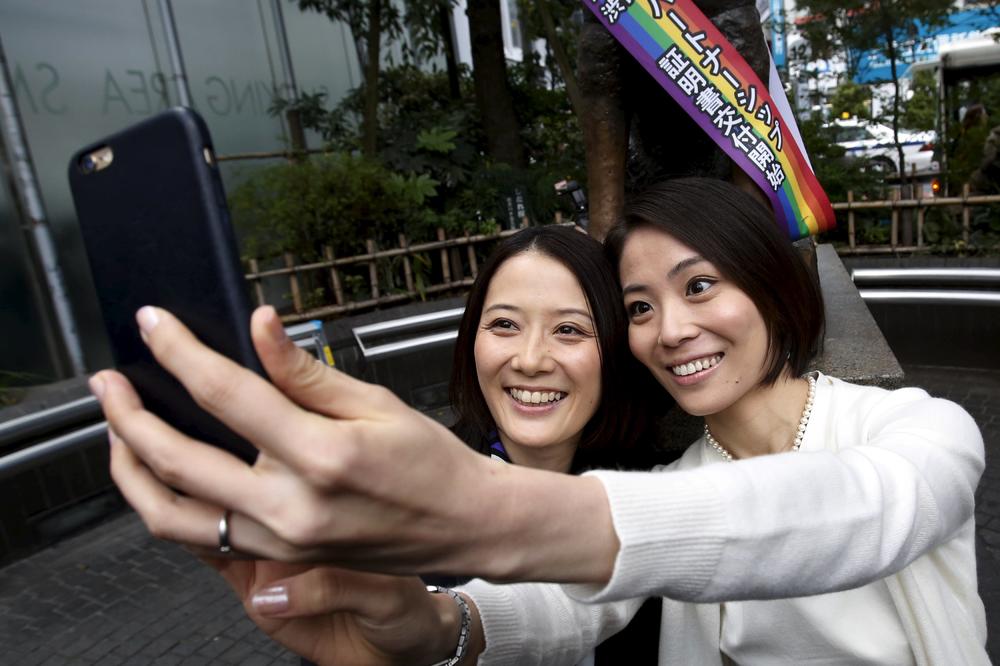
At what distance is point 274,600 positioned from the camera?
863 millimetres

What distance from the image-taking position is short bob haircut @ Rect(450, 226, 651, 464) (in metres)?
1.80

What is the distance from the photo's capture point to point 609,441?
1867 mm

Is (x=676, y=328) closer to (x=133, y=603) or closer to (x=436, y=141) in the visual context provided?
(x=133, y=603)

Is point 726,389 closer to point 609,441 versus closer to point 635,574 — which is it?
point 609,441

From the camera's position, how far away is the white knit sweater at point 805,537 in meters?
0.80

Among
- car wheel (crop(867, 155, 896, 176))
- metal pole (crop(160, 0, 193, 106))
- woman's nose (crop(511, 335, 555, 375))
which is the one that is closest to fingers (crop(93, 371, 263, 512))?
woman's nose (crop(511, 335, 555, 375))

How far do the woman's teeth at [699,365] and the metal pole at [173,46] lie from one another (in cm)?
752

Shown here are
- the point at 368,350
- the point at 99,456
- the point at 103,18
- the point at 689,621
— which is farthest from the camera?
the point at 103,18

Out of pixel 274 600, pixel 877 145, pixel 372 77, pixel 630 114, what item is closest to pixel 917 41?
pixel 877 145

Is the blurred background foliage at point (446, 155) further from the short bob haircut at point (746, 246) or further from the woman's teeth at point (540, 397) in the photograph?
→ the short bob haircut at point (746, 246)

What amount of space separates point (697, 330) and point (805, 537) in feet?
2.37

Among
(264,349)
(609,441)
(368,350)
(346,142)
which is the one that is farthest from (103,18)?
(264,349)

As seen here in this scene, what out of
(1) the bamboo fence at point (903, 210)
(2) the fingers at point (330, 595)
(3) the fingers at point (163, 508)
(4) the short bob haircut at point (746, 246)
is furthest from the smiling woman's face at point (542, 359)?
(1) the bamboo fence at point (903, 210)

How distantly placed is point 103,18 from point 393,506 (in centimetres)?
849
